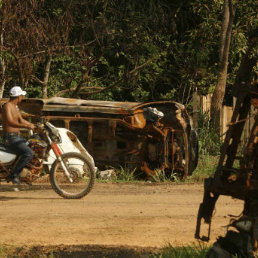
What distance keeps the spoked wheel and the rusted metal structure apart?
5976mm

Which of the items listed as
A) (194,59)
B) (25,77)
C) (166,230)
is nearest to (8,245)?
(166,230)

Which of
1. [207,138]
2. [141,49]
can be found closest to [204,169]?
[207,138]

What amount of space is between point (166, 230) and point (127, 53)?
12754mm

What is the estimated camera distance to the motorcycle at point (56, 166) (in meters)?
11.7

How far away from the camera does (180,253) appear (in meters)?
6.64

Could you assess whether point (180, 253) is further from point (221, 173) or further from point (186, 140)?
point (186, 140)

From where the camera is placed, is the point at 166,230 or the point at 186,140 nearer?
the point at 166,230

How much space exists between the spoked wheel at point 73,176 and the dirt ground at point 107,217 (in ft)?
0.54

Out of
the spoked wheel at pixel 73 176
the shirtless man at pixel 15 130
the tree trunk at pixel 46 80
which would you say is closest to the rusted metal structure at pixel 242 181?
the spoked wheel at pixel 73 176

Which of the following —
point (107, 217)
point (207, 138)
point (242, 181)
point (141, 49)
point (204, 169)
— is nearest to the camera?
point (242, 181)

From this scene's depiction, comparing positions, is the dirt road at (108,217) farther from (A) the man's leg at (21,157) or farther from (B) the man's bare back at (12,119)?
(B) the man's bare back at (12,119)

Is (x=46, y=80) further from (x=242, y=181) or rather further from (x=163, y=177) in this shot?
(x=242, y=181)

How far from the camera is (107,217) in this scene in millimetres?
9703

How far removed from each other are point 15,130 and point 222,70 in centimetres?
935
